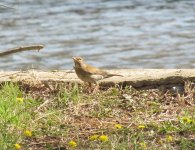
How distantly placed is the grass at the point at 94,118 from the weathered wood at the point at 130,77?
165 mm

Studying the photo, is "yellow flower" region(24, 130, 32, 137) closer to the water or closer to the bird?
the bird

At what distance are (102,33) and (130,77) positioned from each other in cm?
732

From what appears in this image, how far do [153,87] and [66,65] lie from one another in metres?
4.75

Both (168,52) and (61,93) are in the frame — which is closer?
(61,93)

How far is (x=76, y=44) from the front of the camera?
13.2m

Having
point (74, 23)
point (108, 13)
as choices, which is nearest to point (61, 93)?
point (74, 23)

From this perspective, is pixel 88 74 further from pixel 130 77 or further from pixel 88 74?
pixel 130 77

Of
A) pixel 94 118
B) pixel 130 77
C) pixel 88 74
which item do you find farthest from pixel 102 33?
pixel 94 118

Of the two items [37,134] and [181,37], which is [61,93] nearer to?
[37,134]

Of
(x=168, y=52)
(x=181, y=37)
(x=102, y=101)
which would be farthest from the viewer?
(x=181, y=37)

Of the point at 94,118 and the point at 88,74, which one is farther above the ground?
the point at 88,74

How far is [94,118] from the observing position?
581 centimetres

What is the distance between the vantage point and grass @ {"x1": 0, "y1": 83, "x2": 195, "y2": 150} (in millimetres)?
5047

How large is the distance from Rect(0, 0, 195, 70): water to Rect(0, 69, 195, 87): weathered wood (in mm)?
3633
